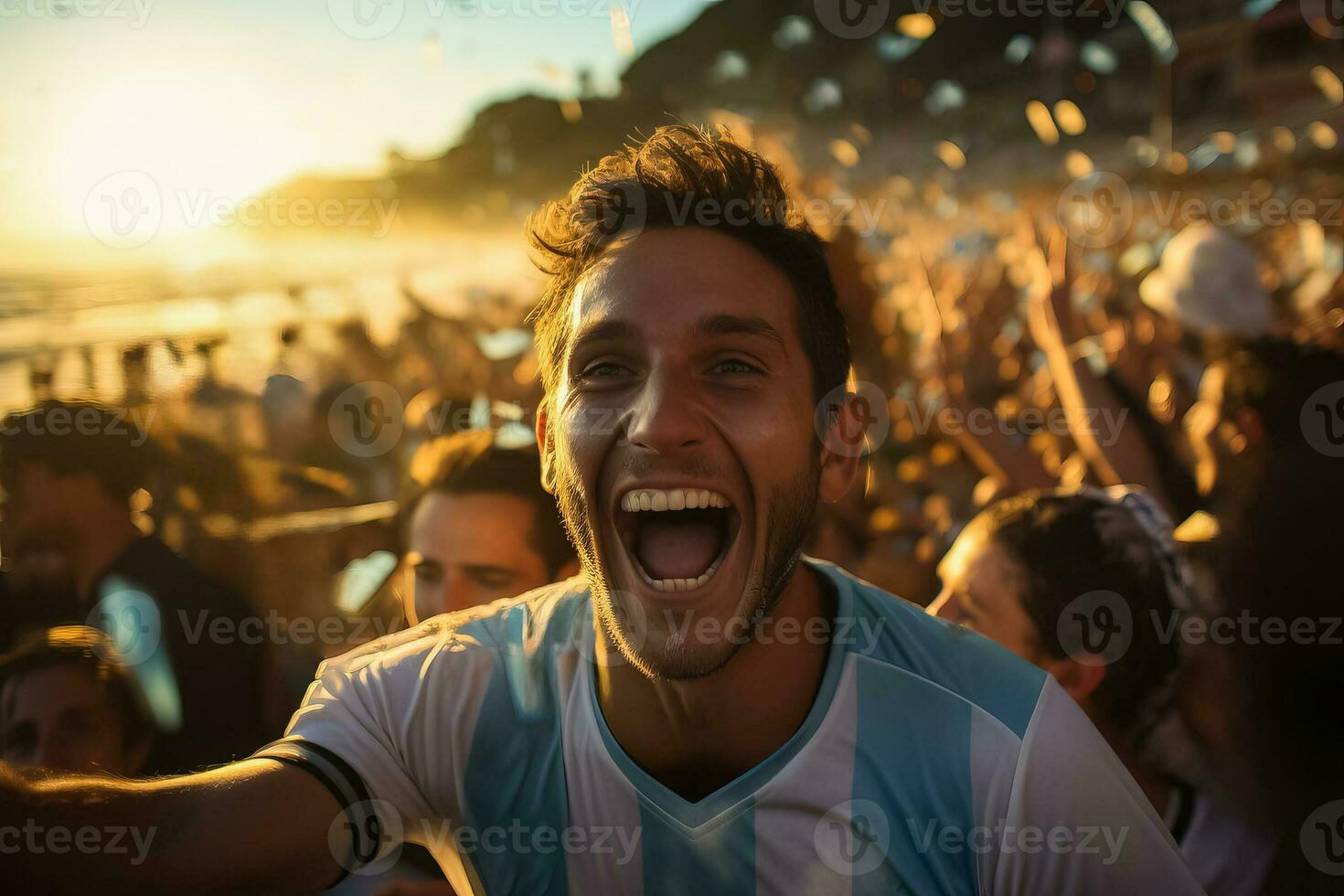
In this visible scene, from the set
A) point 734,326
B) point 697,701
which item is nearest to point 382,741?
point 697,701

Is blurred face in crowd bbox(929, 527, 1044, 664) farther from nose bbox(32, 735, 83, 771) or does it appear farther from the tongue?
nose bbox(32, 735, 83, 771)

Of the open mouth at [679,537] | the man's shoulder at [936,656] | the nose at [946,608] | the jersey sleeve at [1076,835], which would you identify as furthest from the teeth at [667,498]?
the nose at [946,608]

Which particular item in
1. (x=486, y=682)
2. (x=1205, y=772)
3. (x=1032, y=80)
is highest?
(x=1032, y=80)

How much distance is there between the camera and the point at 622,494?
67.0 inches

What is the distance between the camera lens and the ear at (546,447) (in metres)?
1.94

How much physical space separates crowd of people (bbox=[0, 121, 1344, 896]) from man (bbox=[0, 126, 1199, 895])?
0.49 feet

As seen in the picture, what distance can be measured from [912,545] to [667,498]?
8.56 ft

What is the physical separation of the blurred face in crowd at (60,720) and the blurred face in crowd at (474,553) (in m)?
0.80

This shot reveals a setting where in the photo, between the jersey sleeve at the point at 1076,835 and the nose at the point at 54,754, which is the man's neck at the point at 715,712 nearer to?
the jersey sleeve at the point at 1076,835

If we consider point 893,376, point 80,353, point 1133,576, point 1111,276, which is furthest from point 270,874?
point 1111,276

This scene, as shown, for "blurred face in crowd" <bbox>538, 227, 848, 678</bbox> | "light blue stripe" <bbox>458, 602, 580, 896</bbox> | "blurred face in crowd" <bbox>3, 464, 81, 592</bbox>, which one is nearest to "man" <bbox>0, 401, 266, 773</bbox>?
"blurred face in crowd" <bbox>3, 464, 81, 592</bbox>

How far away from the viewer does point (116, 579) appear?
2883 millimetres

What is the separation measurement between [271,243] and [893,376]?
381cm

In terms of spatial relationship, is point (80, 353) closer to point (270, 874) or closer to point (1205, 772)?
point (270, 874)
